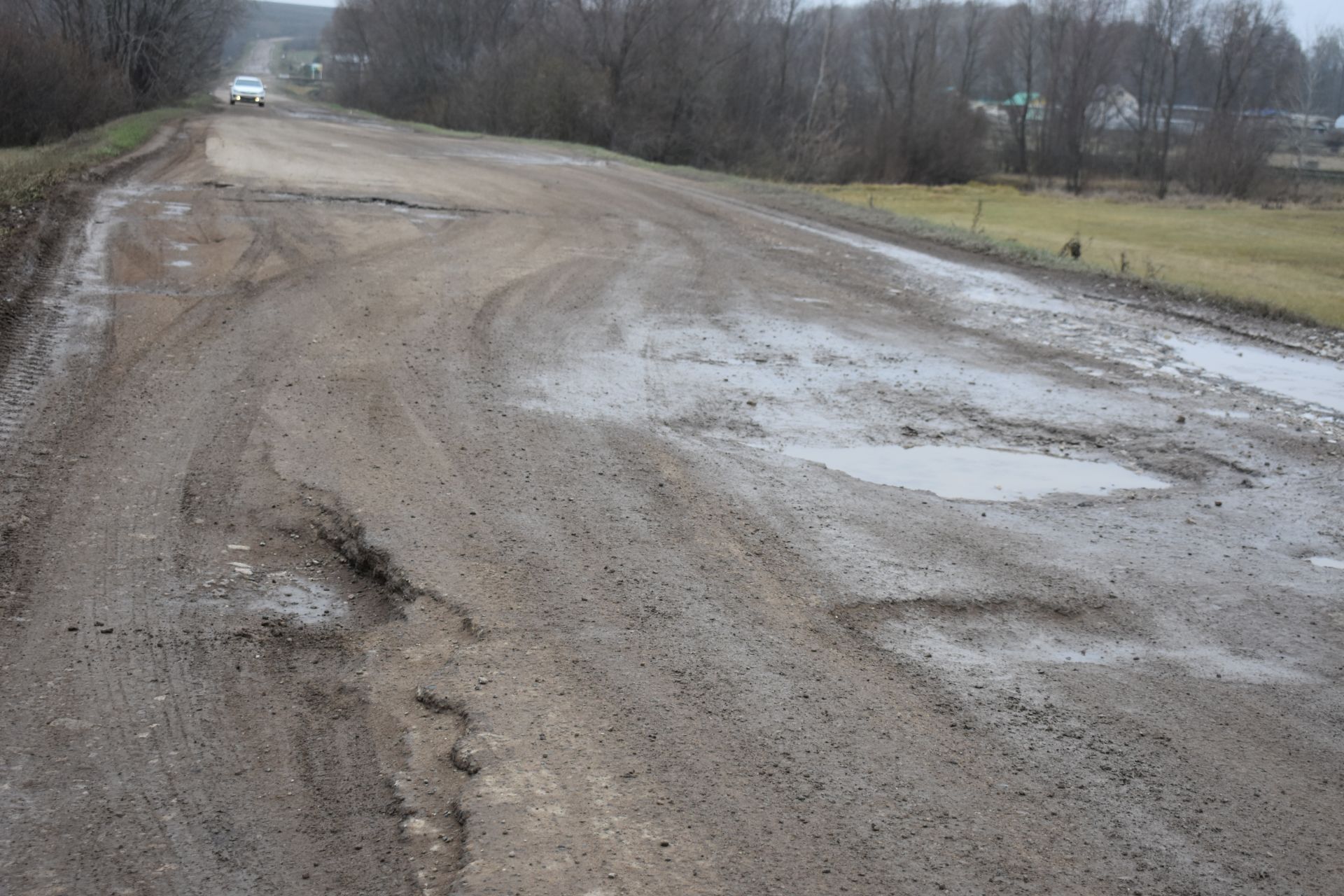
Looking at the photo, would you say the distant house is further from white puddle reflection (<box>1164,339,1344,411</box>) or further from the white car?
white puddle reflection (<box>1164,339,1344,411</box>)

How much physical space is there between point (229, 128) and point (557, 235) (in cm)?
1794

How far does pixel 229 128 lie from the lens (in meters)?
28.3

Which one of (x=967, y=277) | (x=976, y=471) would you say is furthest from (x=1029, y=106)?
(x=976, y=471)

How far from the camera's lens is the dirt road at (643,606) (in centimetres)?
311

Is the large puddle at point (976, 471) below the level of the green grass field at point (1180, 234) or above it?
below

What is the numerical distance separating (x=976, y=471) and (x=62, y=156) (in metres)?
16.0

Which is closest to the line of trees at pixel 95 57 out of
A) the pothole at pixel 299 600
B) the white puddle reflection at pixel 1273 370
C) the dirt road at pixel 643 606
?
the dirt road at pixel 643 606

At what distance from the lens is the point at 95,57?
31422 mm

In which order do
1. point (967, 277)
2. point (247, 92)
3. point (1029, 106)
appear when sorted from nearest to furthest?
point (967, 277)
point (247, 92)
point (1029, 106)

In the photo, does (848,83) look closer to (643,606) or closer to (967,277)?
(967,277)

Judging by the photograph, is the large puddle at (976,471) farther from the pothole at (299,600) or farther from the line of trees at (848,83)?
the line of trees at (848,83)

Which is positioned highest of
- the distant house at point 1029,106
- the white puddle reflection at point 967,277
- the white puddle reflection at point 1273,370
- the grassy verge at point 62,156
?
the distant house at point 1029,106

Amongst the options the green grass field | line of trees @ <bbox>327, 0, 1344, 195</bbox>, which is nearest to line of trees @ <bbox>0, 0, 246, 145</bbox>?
line of trees @ <bbox>327, 0, 1344, 195</bbox>

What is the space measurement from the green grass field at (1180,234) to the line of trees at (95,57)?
1683 centimetres
